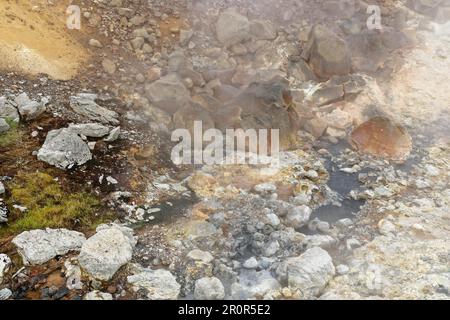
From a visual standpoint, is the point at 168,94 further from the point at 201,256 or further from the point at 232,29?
the point at 201,256

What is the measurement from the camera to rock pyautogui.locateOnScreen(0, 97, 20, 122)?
24.3ft

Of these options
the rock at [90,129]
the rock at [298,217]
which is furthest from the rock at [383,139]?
the rock at [90,129]

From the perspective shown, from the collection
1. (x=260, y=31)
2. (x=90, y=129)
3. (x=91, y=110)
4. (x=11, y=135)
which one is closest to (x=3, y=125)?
(x=11, y=135)

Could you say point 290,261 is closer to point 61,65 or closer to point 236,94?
point 236,94

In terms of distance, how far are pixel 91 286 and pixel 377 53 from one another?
9670 mm

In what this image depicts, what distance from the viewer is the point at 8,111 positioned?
24.5 feet

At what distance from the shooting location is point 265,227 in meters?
6.49

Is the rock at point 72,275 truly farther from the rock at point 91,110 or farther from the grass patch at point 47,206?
the rock at point 91,110

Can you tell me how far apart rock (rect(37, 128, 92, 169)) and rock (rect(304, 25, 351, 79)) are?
6253mm

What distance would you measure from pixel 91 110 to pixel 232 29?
14.6 ft

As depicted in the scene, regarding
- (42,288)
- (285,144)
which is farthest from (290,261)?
(285,144)

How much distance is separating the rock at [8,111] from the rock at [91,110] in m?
1.00

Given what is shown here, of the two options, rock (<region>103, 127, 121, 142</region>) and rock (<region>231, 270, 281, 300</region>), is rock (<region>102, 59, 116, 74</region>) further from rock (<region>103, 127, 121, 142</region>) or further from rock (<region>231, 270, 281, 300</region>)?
rock (<region>231, 270, 281, 300</region>)

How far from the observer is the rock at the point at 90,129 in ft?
24.9
